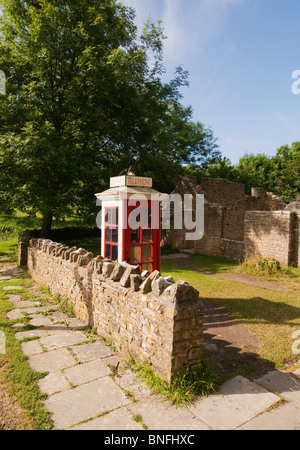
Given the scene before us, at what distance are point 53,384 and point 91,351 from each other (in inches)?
37.1

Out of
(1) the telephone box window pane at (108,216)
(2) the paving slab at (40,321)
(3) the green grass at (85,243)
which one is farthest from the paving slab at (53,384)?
(3) the green grass at (85,243)

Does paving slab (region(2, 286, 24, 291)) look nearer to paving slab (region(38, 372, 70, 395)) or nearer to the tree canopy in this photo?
paving slab (region(38, 372, 70, 395))

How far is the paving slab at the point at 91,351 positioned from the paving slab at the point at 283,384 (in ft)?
7.38

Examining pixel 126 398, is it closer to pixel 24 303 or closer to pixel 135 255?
pixel 135 255

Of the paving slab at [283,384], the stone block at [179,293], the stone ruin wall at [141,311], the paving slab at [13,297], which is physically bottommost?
the paving slab at [283,384]

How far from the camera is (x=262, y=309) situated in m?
6.60

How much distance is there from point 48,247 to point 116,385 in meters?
5.46

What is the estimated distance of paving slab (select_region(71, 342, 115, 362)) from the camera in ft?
A: 14.2

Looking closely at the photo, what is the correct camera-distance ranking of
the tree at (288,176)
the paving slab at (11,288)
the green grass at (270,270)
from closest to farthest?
the paving slab at (11,288) < the green grass at (270,270) < the tree at (288,176)

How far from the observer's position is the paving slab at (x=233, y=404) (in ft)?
9.45

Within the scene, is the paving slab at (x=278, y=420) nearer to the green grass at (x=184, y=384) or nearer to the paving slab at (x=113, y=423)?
the green grass at (x=184, y=384)

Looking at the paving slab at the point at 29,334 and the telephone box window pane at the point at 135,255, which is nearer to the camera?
the paving slab at the point at 29,334

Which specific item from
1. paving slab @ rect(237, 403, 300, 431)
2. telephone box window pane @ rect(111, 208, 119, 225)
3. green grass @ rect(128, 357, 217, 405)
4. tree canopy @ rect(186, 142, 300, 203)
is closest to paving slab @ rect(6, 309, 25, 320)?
telephone box window pane @ rect(111, 208, 119, 225)
